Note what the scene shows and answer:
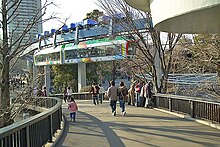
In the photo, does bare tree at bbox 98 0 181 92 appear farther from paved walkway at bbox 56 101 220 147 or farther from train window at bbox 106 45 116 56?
train window at bbox 106 45 116 56

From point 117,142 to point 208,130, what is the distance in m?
3.16

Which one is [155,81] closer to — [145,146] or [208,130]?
[208,130]

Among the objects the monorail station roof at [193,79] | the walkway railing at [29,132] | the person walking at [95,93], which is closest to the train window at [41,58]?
the person walking at [95,93]

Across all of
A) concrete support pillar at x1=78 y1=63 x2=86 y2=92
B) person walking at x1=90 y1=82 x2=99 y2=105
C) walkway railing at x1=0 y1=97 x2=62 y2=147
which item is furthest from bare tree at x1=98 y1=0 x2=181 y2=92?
concrete support pillar at x1=78 y1=63 x2=86 y2=92

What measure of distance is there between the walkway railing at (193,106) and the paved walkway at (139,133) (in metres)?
0.50

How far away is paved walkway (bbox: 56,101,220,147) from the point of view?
7.89 metres

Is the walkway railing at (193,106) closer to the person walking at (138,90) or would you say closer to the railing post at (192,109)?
the railing post at (192,109)

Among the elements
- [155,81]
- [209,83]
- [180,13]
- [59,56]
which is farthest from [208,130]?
[59,56]

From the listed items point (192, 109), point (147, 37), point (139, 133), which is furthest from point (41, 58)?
point (139, 133)

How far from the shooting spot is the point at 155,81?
1759 cm

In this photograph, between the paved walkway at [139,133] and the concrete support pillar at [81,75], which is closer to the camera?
the paved walkway at [139,133]

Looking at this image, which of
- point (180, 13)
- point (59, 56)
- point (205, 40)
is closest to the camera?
point (180, 13)

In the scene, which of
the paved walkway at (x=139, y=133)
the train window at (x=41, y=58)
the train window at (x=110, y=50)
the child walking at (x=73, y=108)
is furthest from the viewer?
the train window at (x=41, y=58)

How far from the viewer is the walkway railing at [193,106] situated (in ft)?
33.4
